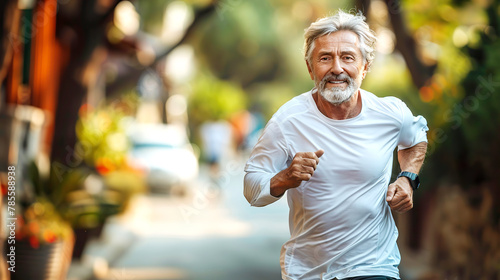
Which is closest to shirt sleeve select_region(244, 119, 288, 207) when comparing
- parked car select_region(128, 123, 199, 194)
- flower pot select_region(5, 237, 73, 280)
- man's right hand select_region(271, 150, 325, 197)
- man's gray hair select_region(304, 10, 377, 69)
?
man's right hand select_region(271, 150, 325, 197)

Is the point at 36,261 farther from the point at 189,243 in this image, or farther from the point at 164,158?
the point at 164,158

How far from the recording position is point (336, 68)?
124 inches

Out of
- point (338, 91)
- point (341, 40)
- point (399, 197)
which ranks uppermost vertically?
point (341, 40)

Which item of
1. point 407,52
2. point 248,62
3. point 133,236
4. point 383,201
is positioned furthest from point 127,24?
point 248,62

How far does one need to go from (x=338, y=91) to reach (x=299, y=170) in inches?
16.8

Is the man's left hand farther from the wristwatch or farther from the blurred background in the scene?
the blurred background

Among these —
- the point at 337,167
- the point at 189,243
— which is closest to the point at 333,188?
the point at 337,167

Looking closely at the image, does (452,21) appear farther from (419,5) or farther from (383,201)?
(383,201)

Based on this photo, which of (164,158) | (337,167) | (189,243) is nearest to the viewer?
(337,167)

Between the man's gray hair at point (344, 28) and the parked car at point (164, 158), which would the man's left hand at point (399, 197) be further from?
the parked car at point (164, 158)

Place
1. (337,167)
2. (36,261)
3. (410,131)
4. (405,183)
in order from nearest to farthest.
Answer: (337,167) < (405,183) < (410,131) < (36,261)

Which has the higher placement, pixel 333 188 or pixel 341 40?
pixel 341 40

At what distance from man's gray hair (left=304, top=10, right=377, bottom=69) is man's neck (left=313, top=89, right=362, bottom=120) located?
18 centimetres

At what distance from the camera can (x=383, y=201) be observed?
3299 millimetres
